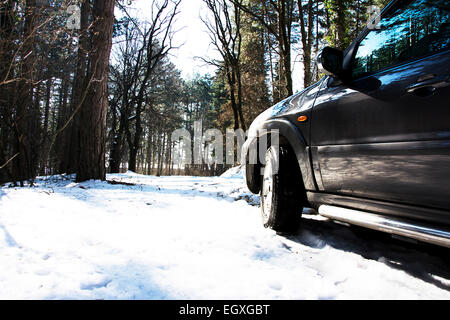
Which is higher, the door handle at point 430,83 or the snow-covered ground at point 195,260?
the door handle at point 430,83

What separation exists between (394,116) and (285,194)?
109 centimetres

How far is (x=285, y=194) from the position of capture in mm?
2369

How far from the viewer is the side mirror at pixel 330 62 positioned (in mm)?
1988

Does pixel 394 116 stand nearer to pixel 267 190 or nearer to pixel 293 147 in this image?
pixel 293 147

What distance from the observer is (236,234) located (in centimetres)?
244

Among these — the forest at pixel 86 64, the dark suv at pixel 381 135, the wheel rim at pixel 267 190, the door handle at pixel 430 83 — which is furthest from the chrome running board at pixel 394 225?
the forest at pixel 86 64

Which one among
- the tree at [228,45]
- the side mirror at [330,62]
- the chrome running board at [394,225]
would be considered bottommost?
the chrome running board at [394,225]

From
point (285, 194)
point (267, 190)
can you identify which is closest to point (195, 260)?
point (285, 194)

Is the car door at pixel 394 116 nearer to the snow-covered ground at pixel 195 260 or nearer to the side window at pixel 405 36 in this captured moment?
the side window at pixel 405 36

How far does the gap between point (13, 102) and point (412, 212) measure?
599cm

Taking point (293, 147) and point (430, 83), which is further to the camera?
point (293, 147)
